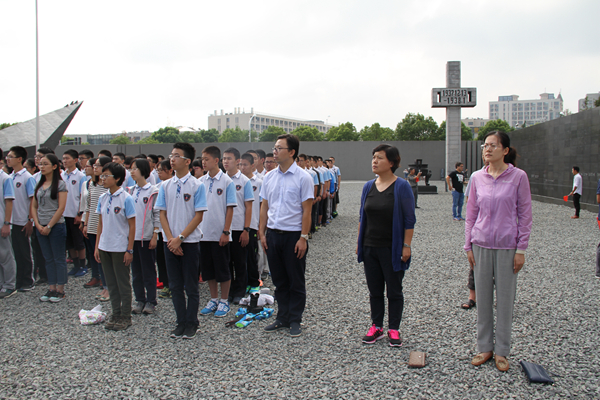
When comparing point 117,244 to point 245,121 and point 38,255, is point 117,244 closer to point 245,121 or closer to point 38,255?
point 38,255

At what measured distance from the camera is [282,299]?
12.8 ft

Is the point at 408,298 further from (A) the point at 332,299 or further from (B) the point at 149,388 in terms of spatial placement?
(B) the point at 149,388

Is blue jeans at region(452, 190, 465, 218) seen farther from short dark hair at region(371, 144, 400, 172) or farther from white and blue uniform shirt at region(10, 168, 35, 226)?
white and blue uniform shirt at region(10, 168, 35, 226)

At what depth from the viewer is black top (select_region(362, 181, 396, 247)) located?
3.40m

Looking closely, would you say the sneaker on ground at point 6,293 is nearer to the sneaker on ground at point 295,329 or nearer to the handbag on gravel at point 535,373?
the sneaker on ground at point 295,329

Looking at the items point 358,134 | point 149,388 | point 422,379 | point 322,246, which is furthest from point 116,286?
point 358,134

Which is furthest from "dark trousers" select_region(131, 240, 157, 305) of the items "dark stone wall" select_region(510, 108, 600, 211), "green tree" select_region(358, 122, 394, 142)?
"green tree" select_region(358, 122, 394, 142)

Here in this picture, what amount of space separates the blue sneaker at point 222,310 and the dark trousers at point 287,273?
72cm

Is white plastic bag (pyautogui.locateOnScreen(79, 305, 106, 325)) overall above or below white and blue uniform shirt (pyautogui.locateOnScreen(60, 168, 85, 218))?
below

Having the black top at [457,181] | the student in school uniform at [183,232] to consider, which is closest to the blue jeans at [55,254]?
the student in school uniform at [183,232]

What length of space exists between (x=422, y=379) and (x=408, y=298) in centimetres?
196

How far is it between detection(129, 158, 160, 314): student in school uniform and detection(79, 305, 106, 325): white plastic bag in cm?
35

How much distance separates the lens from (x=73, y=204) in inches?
222

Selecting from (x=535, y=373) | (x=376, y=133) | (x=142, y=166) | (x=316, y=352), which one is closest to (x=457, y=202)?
(x=535, y=373)
